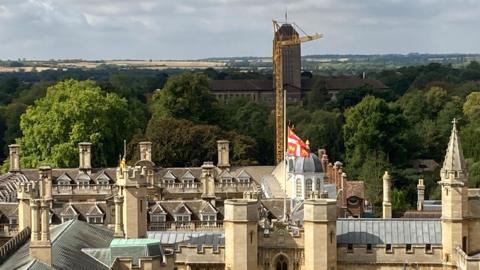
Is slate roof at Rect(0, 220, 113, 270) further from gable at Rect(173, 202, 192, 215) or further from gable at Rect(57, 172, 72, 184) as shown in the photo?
gable at Rect(57, 172, 72, 184)

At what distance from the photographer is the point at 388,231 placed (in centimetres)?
4750

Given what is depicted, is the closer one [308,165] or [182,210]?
[308,165]

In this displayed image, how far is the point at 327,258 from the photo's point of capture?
152ft

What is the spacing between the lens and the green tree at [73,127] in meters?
98.7

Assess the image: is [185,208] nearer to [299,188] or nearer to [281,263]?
[299,188]

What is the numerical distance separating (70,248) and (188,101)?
74.5 meters

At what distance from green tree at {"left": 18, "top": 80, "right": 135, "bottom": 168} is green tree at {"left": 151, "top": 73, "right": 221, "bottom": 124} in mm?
8836

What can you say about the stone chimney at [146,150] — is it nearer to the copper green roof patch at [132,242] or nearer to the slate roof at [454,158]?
the slate roof at [454,158]

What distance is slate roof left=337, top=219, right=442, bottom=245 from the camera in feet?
154

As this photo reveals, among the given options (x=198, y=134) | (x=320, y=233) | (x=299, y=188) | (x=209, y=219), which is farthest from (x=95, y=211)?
(x=198, y=134)

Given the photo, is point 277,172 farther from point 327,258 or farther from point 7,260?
point 7,260

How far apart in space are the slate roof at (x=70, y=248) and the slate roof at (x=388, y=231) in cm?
938

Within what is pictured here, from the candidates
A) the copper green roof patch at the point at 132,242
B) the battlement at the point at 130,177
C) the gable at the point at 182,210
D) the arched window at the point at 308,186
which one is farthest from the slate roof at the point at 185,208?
the copper green roof patch at the point at 132,242

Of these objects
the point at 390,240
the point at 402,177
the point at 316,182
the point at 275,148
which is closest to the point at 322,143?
the point at 275,148
